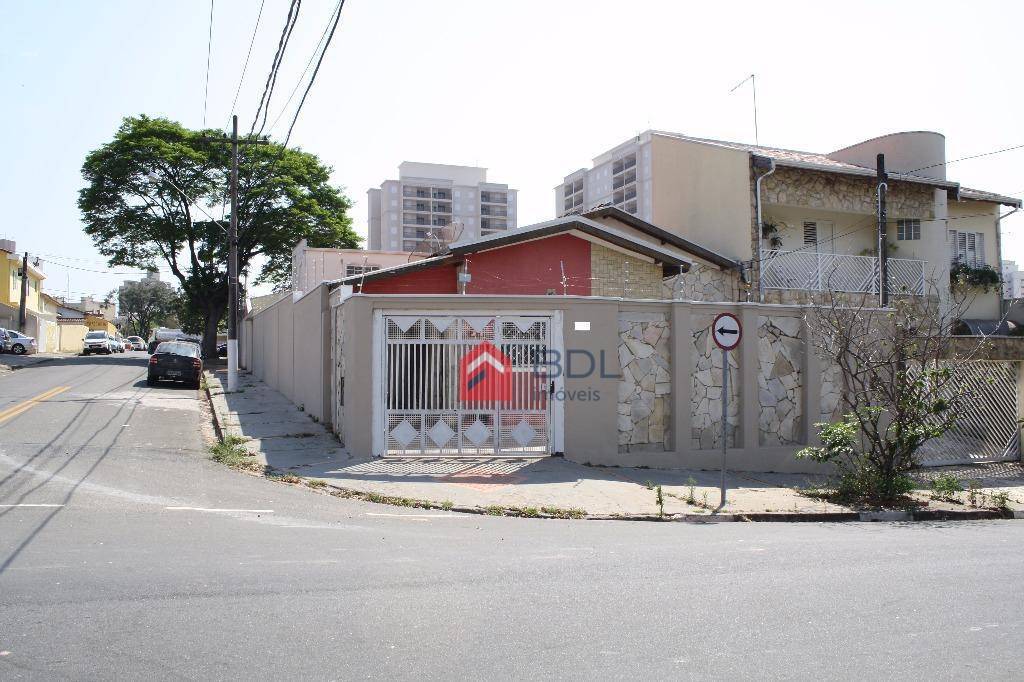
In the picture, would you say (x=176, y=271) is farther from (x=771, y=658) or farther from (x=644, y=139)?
(x=644, y=139)

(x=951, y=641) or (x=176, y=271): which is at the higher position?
(x=176, y=271)

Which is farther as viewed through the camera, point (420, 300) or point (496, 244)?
point (496, 244)

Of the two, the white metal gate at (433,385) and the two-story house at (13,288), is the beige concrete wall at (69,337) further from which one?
the white metal gate at (433,385)

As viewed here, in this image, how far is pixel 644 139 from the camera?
102375mm

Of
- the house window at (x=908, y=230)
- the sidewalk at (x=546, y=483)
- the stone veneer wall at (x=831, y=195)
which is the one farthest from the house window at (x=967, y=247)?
the sidewalk at (x=546, y=483)

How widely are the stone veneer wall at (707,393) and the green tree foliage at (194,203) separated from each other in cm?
3122

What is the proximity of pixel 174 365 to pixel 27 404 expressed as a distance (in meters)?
7.64

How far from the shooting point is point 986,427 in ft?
54.1

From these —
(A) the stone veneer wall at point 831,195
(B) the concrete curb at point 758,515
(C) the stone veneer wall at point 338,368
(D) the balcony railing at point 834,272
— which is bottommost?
(B) the concrete curb at point 758,515

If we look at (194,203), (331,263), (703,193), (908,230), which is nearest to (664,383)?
(703,193)

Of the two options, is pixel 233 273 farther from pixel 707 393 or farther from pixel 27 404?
pixel 707 393

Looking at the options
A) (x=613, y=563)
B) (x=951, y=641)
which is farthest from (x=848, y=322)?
(x=951, y=641)

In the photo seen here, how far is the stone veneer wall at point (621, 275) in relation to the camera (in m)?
20.3

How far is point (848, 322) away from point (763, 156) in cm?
995
